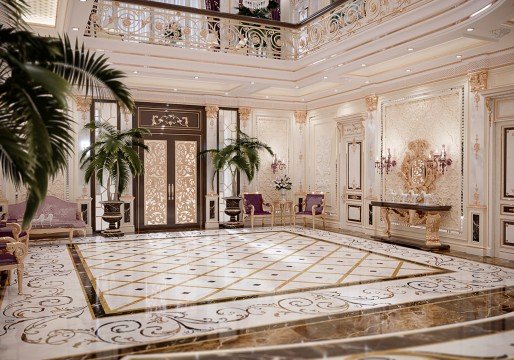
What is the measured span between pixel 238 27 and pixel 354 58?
2544 millimetres

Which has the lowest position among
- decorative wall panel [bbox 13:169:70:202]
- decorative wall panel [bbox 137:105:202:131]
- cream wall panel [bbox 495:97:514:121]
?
decorative wall panel [bbox 13:169:70:202]

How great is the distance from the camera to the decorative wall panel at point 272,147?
11.9m

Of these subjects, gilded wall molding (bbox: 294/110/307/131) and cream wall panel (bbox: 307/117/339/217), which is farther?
gilded wall molding (bbox: 294/110/307/131)

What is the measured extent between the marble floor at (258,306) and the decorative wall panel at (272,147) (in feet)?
14.0

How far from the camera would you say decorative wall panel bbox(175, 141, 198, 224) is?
11062 millimetres

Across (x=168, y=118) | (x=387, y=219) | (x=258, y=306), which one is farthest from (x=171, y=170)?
(x=258, y=306)

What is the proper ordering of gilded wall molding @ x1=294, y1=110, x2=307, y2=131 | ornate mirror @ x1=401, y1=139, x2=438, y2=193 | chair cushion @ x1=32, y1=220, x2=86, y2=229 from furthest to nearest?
1. gilded wall molding @ x1=294, y1=110, x2=307, y2=131
2. ornate mirror @ x1=401, y1=139, x2=438, y2=193
3. chair cushion @ x1=32, y1=220, x2=86, y2=229

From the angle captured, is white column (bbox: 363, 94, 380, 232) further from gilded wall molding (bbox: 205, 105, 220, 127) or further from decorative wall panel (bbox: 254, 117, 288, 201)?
gilded wall molding (bbox: 205, 105, 220, 127)

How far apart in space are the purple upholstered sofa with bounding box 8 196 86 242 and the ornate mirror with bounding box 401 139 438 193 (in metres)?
6.64

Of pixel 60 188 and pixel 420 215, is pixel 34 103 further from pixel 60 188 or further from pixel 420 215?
pixel 60 188

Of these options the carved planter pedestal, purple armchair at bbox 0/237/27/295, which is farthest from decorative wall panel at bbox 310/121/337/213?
purple armchair at bbox 0/237/27/295

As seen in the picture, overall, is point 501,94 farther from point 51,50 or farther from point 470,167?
point 51,50

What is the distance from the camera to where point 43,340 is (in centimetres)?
355

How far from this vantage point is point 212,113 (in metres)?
11.3
